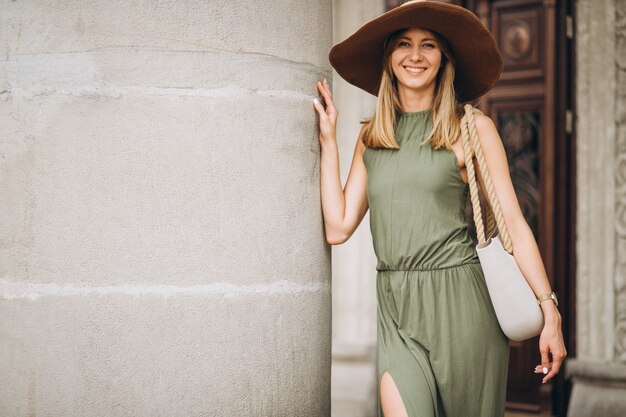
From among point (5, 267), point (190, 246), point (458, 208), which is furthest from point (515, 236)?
point (5, 267)

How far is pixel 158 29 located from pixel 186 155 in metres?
0.35

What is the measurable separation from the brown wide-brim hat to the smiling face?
40mm

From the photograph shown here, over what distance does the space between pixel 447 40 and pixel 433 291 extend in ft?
2.84

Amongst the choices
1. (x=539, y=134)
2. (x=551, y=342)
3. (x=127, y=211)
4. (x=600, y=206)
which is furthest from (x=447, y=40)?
(x=539, y=134)

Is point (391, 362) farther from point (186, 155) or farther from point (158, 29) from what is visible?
point (158, 29)

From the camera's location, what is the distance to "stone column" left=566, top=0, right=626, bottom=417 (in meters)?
5.30

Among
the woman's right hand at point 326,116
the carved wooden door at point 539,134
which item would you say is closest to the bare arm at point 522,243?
the woman's right hand at point 326,116

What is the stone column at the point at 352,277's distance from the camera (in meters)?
5.91

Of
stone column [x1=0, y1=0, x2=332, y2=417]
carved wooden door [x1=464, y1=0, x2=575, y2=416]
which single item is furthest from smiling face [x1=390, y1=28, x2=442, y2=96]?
carved wooden door [x1=464, y1=0, x2=575, y2=416]

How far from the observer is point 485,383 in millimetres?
2867

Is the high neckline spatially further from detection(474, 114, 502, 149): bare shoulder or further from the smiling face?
detection(474, 114, 502, 149): bare shoulder

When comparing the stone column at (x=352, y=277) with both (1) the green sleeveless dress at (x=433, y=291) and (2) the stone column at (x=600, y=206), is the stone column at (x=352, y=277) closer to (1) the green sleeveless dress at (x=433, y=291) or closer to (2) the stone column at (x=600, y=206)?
(2) the stone column at (x=600, y=206)

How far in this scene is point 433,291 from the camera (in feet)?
9.36

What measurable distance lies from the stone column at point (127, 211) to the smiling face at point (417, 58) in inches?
27.8
